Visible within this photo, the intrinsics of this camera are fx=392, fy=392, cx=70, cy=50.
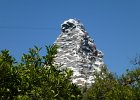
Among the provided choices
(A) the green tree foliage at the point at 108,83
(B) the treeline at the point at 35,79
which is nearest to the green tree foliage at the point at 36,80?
(B) the treeline at the point at 35,79

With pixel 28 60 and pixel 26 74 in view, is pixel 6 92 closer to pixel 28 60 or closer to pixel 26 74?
pixel 26 74

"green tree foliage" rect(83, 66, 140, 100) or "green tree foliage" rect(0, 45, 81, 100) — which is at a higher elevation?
"green tree foliage" rect(83, 66, 140, 100)

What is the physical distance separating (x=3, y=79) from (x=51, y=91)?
2.74m

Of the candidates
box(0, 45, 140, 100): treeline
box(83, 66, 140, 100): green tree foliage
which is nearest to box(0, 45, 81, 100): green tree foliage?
box(0, 45, 140, 100): treeline

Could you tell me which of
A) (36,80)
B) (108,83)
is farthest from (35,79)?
(108,83)

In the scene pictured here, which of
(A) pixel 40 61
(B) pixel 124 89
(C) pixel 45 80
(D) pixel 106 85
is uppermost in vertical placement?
(D) pixel 106 85

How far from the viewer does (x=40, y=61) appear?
2455cm

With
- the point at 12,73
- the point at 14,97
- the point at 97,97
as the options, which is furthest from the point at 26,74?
the point at 97,97

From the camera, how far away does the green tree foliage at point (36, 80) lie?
70.8 feet

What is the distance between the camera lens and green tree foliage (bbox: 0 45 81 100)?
21.6 m

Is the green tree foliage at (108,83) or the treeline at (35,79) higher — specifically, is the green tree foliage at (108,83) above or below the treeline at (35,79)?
above

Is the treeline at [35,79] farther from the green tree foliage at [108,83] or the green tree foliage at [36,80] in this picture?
the green tree foliage at [108,83]

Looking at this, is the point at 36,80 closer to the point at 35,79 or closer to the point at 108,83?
the point at 35,79

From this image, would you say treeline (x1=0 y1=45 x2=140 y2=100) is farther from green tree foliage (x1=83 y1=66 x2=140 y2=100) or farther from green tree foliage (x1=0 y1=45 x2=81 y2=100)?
green tree foliage (x1=83 y1=66 x2=140 y2=100)
